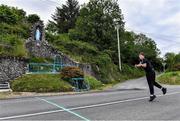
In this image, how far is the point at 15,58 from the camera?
26062 millimetres

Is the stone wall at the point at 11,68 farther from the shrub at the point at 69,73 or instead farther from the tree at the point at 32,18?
the tree at the point at 32,18

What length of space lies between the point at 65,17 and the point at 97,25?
1986cm

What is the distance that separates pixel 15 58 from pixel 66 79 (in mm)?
4022

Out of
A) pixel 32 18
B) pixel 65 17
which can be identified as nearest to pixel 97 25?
pixel 32 18

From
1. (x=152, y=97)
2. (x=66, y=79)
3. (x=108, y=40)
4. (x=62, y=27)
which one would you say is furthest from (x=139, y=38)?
(x=152, y=97)

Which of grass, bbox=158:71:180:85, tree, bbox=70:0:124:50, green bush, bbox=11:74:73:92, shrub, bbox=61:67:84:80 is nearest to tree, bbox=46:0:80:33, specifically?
tree, bbox=70:0:124:50

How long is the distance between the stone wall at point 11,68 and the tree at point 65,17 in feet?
135

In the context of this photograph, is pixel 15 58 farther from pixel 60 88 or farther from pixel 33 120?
pixel 33 120

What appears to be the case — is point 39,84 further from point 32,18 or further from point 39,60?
point 32,18

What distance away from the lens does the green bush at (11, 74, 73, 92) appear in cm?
2289

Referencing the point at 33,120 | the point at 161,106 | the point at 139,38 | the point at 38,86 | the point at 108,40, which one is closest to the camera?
the point at 33,120

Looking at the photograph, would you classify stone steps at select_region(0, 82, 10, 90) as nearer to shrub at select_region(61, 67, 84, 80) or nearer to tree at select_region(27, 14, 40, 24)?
shrub at select_region(61, 67, 84, 80)

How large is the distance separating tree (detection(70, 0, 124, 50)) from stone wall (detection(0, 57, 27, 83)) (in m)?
26.1

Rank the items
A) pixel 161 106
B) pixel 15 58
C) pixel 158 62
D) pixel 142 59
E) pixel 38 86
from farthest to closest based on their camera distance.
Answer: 1. pixel 158 62
2. pixel 15 58
3. pixel 38 86
4. pixel 142 59
5. pixel 161 106
